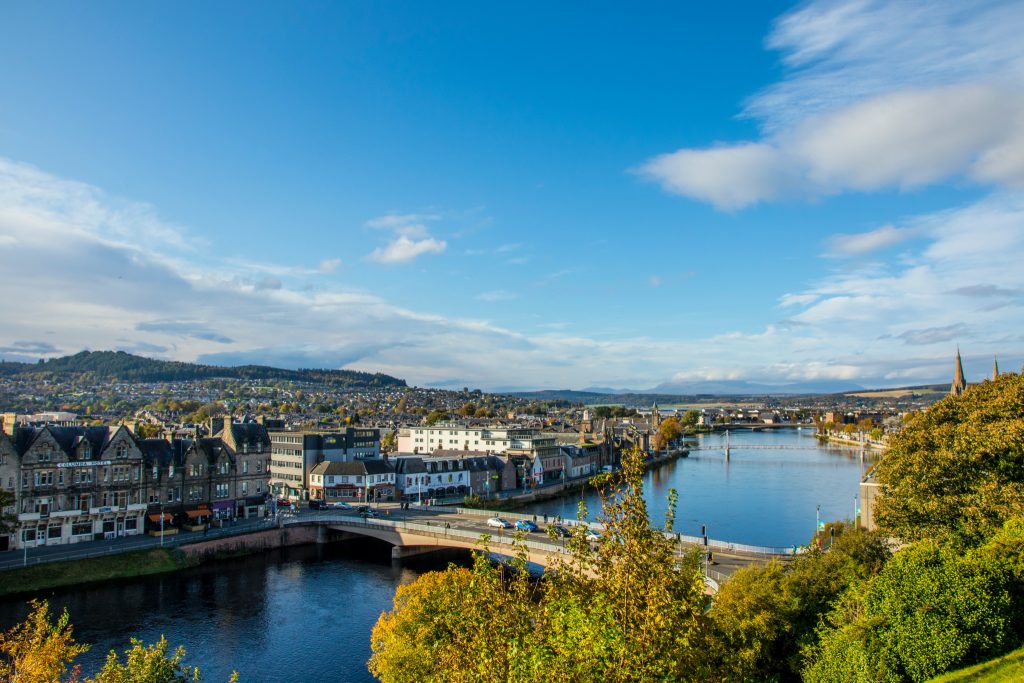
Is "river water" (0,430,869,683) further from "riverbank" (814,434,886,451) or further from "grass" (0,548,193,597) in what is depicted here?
"riverbank" (814,434,886,451)

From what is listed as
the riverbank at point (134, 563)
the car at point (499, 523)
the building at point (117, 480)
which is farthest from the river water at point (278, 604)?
the building at point (117, 480)

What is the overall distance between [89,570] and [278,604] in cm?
1263

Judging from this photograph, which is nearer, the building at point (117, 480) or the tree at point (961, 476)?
the tree at point (961, 476)

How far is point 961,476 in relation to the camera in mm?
30281

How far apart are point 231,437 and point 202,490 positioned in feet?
19.7

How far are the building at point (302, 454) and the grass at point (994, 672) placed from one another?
66216 mm

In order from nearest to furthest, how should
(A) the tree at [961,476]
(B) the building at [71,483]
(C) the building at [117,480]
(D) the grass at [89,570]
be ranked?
(A) the tree at [961,476], (D) the grass at [89,570], (B) the building at [71,483], (C) the building at [117,480]

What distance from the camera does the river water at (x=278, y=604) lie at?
109 feet

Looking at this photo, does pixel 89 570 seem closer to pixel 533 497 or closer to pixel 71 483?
pixel 71 483

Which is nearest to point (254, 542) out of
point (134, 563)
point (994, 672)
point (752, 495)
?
point (134, 563)

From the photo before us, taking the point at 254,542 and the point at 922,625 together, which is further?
the point at 254,542

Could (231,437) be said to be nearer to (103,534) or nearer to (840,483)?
(103,534)

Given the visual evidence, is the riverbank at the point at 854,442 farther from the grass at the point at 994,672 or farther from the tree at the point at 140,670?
the tree at the point at 140,670

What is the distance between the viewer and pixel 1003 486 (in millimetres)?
28641
